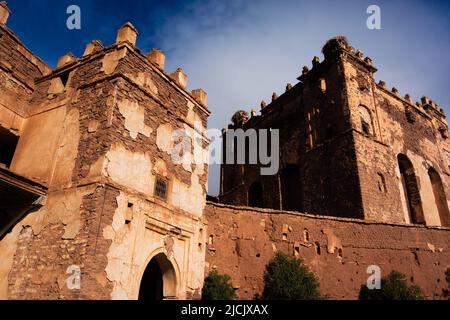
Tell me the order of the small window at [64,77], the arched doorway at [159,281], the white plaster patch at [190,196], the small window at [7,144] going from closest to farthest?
the arched doorway at [159,281]
the white plaster patch at [190,196]
the small window at [7,144]
the small window at [64,77]

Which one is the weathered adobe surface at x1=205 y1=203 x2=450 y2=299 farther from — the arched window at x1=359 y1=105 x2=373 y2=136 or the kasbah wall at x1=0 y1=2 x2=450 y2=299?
the arched window at x1=359 y1=105 x2=373 y2=136

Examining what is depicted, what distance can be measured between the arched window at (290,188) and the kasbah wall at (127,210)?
24.2 ft

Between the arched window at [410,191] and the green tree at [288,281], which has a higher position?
the arched window at [410,191]

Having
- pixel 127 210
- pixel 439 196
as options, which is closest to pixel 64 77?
pixel 127 210

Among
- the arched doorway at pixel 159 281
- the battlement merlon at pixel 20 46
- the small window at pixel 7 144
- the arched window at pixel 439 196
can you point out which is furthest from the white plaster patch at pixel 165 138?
the arched window at pixel 439 196

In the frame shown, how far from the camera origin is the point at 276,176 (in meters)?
21.8

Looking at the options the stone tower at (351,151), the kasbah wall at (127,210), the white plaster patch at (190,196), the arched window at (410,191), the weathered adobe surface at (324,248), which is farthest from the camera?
the arched window at (410,191)

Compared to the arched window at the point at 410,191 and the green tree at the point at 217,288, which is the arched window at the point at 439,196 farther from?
the green tree at the point at 217,288

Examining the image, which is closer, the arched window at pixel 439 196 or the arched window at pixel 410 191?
the arched window at pixel 410 191

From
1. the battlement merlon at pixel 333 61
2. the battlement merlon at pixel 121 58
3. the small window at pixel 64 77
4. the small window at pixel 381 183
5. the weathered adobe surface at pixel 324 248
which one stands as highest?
the battlement merlon at pixel 333 61

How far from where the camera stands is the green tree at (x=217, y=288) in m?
10.4

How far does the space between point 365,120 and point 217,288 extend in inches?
478

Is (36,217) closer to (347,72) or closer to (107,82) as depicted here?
(107,82)

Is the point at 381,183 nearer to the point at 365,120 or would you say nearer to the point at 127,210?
the point at 365,120
